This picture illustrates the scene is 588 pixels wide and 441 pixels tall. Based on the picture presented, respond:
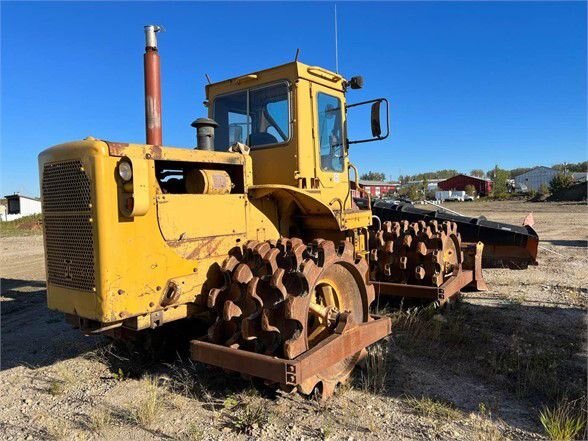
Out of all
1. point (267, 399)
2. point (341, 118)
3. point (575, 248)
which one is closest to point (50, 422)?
point (267, 399)

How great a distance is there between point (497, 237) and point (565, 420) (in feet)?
16.1

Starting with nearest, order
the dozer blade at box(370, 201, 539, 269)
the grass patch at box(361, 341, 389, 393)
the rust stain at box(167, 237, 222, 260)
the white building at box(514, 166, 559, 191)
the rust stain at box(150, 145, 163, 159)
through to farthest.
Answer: the rust stain at box(150, 145, 163, 159), the rust stain at box(167, 237, 222, 260), the grass patch at box(361, 341, 389, 393), the dozer blade at box(370, 201, 539, 269), the white building at box(514, 166, 559, 191)

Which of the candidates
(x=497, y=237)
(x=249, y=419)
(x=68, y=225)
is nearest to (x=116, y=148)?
(x=68, y=225)

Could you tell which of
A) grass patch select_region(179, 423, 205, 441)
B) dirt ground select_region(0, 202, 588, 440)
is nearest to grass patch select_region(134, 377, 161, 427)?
dirt ground select_region(0, 202, 588, 440)

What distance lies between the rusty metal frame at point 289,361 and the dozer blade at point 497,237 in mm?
4769

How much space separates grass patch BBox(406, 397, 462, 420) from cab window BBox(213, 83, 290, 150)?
274cm

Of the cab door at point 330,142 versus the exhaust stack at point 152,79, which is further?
the cab door at point 330,142

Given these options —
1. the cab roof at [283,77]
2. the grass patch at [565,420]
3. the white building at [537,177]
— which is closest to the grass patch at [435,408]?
the grass patch at [565,420]

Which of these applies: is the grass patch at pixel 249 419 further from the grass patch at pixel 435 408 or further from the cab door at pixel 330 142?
the cab door at pixel 330 142

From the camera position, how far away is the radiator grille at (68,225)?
10.6 ft

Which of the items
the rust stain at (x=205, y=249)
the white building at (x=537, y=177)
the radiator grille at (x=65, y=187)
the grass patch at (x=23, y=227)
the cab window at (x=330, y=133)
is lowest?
the grass patch at (x=23, y=227)

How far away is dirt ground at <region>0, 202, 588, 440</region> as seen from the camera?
338 centimetres

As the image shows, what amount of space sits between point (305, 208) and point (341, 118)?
1.40m

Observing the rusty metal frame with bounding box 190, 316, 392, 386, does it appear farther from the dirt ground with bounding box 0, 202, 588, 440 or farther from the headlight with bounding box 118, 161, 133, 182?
the headlight with bounding box 118, 161, 133, 182
